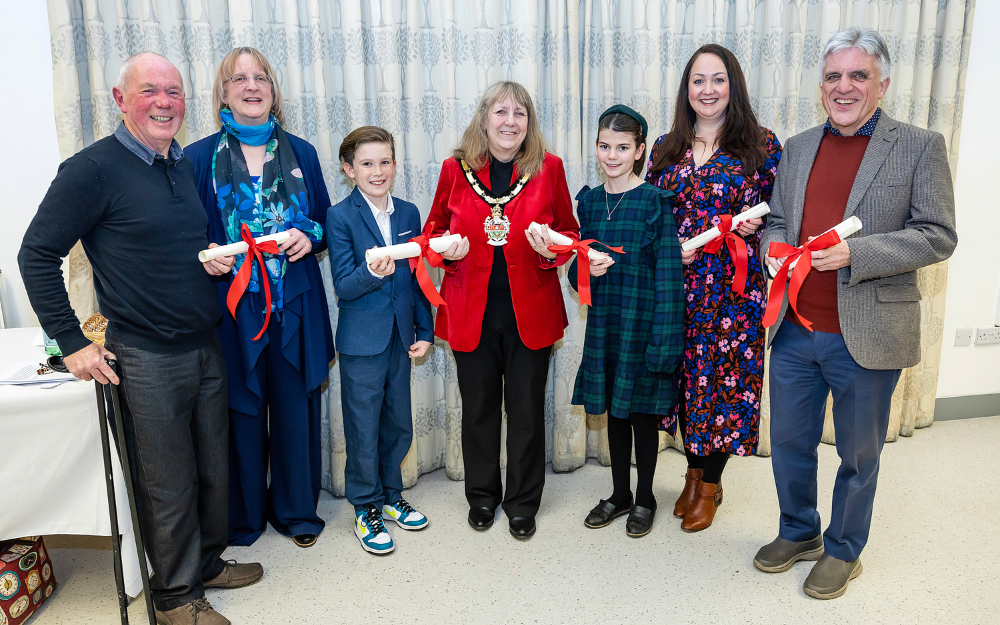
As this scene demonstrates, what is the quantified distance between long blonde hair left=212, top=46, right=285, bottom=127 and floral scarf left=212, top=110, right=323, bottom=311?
60 millimetres

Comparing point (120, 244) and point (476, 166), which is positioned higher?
point (476, 166)

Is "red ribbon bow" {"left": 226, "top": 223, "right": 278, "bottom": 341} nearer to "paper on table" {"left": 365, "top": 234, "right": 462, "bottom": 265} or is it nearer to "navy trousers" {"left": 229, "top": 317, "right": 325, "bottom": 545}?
"navy trousers" {"left": 229, "top": 317, "right": 325, "bottom": 545}

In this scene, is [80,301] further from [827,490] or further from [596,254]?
[827,490]

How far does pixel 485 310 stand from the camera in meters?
2.32

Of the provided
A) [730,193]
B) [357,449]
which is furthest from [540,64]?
[357,449]

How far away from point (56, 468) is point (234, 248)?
2.66 feet

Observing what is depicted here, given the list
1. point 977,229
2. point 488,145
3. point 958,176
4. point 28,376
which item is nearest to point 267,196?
point 488,145

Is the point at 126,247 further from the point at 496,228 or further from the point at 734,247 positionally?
the point at 734,247

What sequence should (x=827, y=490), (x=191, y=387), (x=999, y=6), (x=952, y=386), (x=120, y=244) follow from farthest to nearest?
(x=952, y=386), (x=999, y=6), (x=827, y=490), (x=191, y=387), (x=120, y=244)

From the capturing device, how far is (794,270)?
6.31 ft

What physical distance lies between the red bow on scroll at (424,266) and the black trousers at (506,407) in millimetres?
214

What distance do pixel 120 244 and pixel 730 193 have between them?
1.87m

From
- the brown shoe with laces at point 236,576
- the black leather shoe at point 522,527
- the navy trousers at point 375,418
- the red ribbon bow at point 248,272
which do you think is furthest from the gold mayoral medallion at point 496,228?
the brown shoe with laces at point 236,576

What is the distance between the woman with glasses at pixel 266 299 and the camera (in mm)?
2162
